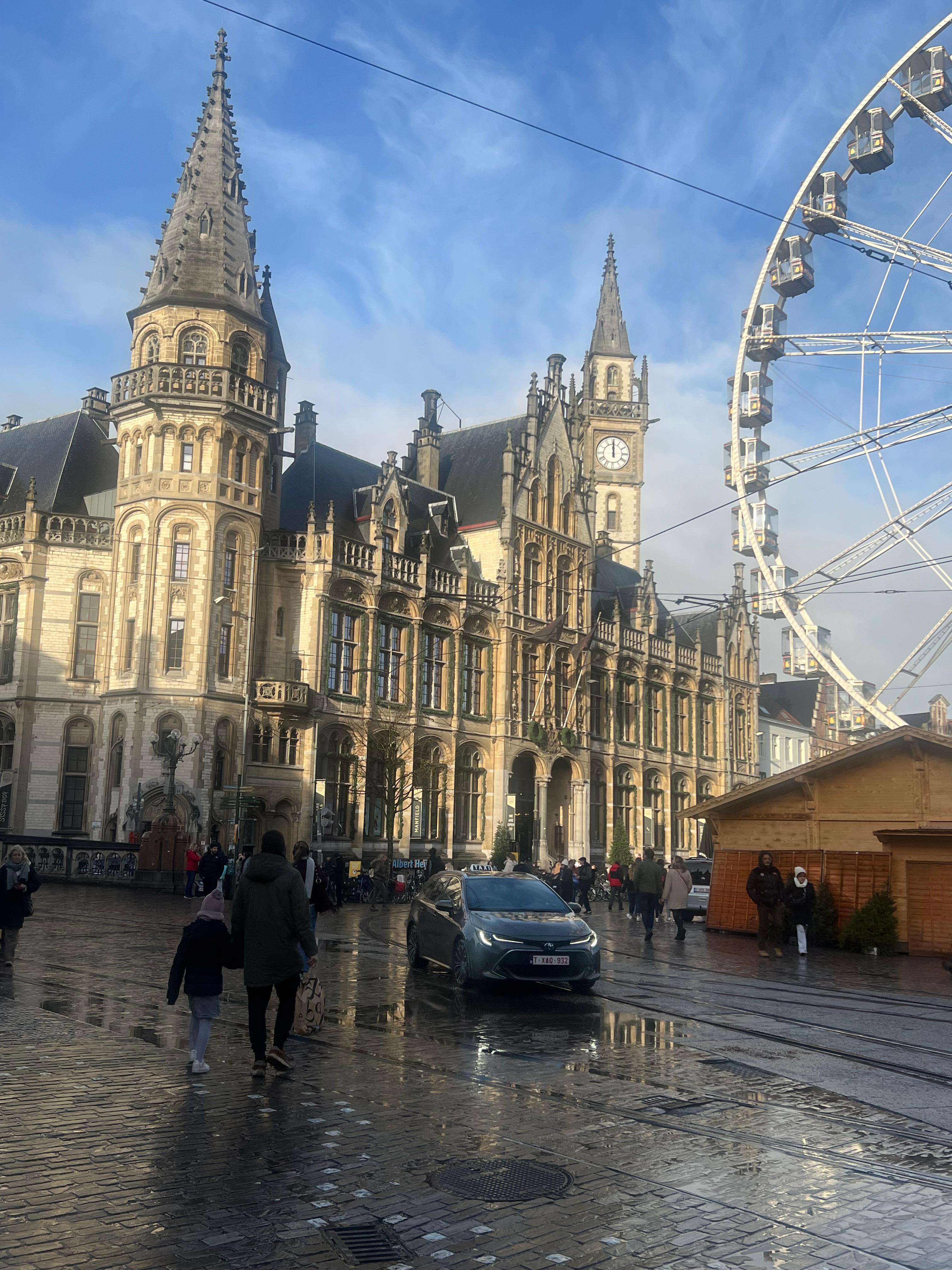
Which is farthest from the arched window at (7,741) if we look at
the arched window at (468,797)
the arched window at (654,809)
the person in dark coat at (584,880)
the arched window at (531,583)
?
the arched window at (654,809)

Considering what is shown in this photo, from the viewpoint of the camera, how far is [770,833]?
2567cm

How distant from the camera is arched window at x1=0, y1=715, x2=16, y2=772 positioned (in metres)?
42.5

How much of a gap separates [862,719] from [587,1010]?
62.4ft

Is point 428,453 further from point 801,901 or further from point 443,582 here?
point 801,901

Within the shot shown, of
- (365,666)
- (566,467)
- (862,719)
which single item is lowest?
(862,719)

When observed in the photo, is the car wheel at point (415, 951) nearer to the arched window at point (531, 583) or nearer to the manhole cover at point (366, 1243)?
the manhole cover at point (366, 1243)

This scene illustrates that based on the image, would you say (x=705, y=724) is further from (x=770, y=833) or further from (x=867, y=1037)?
(x=867, y=1037)

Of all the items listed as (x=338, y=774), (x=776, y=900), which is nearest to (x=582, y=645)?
(x=338, y=774)

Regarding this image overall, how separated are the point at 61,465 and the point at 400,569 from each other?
13848 millimetres

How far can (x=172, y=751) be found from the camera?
123 ft

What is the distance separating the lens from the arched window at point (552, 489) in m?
56.2

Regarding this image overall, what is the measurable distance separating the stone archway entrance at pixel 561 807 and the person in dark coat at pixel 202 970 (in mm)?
46289

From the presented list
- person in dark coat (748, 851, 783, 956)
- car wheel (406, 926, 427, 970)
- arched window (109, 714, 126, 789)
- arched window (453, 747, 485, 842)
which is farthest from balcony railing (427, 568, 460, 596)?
car wheel (406, 926, 427, 970)

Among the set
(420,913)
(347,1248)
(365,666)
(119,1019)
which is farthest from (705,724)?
(347,1248)
